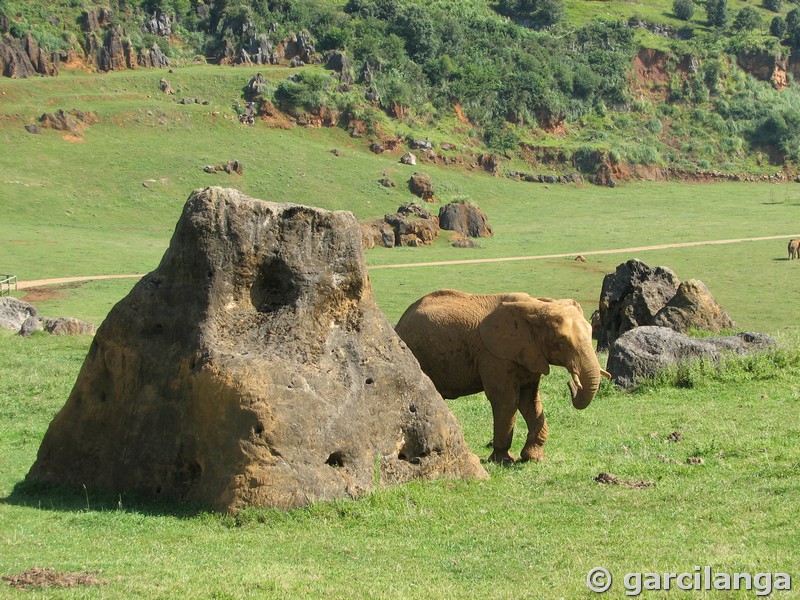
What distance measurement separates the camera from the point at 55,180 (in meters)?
66.5

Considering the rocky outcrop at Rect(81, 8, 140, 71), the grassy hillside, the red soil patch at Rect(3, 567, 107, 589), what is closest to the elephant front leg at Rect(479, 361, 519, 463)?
the red soil patch at Rect(3, 567, 107, 589)

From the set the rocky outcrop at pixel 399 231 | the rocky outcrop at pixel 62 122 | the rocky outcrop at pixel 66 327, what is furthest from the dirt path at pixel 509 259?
the rocky outcrop at pixel 62 122

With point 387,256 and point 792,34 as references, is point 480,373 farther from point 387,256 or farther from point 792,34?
point 792,34

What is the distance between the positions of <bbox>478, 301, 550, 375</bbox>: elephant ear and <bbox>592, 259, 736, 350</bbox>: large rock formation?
10.9m

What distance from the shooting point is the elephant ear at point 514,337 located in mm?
13352

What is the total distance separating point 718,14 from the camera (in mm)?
129000

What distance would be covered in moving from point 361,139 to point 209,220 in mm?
77699

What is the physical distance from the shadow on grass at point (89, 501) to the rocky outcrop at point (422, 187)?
214ft

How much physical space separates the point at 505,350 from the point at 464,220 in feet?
166

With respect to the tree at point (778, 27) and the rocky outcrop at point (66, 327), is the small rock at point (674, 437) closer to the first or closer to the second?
the rocky outcrop at point (66, 327)

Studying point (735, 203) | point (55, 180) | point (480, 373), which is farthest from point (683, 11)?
point (480, 373)

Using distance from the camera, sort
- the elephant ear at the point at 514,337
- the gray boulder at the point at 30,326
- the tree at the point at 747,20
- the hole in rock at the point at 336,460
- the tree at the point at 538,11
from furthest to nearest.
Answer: the tree at the point at 747,20, the tree at the point at 538,11, the gray boulder at the point at 30,326, the elephant ear at the point at 514,337, the hole in rock at the point at 336,460

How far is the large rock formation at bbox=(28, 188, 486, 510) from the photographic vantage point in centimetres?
1052

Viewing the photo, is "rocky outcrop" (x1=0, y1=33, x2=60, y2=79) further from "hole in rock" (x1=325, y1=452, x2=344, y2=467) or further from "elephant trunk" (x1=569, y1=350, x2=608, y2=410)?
"hole in rock" (x1=325, y1=452, x2=344, y2=467)
